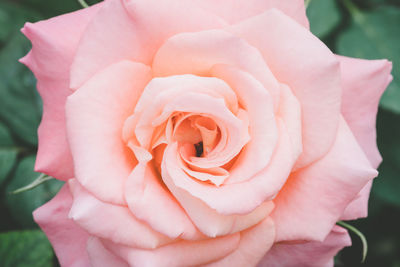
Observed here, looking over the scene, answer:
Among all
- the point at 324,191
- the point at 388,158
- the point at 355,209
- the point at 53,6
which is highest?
the point at 53,6

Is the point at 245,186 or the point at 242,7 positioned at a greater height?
the point at 242,7

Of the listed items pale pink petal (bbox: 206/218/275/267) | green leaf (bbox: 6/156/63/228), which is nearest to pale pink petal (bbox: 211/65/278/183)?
pale pink petal (bbox: 206/218/275/267)

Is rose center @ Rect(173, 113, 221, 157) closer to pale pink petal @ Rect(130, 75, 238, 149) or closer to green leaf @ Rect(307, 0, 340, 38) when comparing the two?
pale pink petal @ Rect(130, 75, 238, 149)

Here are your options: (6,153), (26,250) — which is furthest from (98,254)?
(6,153)

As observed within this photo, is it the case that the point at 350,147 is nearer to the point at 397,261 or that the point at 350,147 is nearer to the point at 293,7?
the point at 293,7

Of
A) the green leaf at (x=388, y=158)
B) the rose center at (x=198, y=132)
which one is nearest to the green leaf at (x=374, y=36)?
the green leaf at (x=388, y=158)

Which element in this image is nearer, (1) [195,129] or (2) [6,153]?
(1) [195,129]

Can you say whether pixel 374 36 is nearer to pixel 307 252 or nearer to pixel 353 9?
pixel 353 9

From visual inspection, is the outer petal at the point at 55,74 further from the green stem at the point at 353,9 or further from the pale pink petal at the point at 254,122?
the green stem at the point at 353,9
